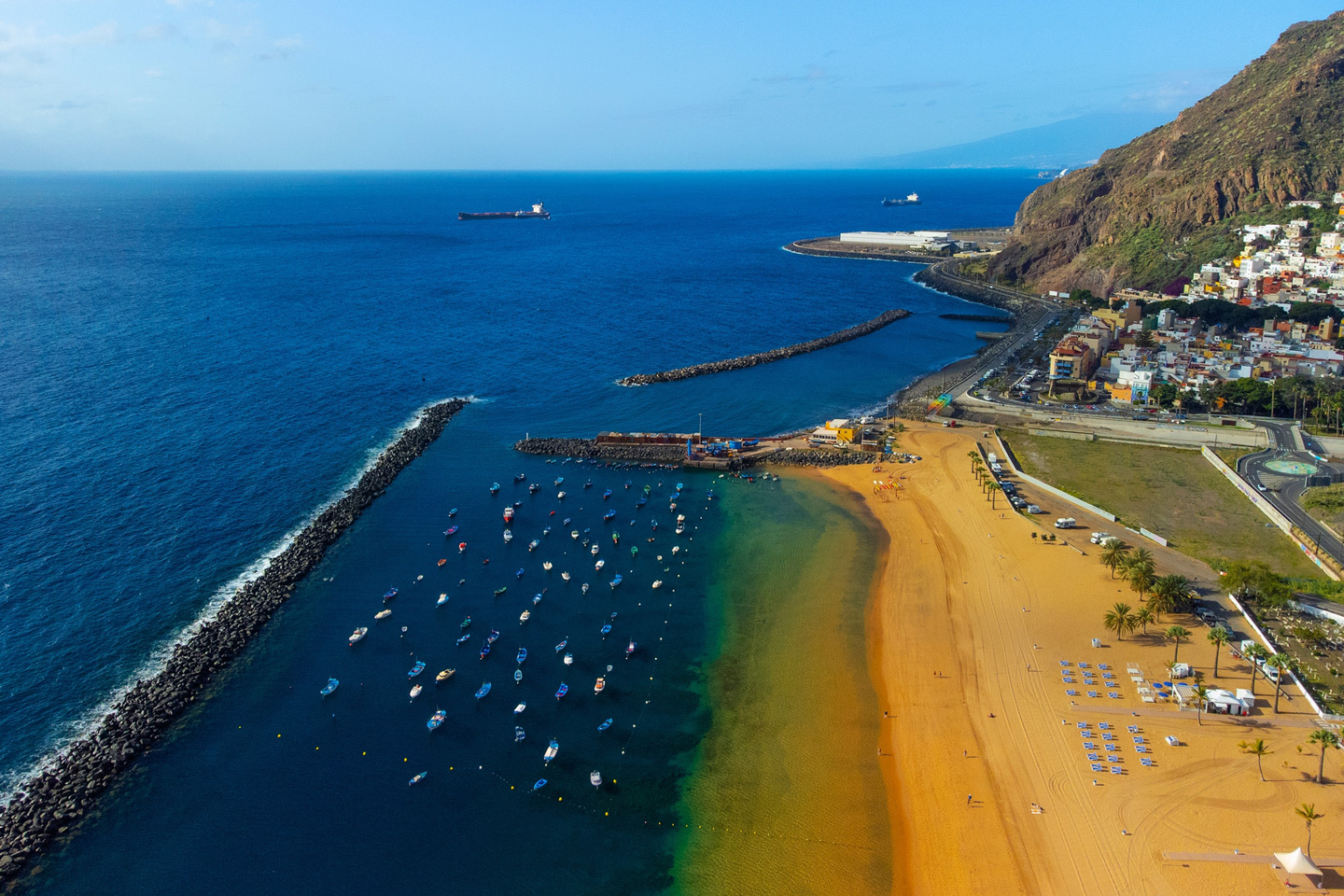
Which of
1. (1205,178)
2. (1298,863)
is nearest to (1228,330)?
(1205,178)

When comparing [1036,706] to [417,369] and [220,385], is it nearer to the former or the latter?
[417,369]

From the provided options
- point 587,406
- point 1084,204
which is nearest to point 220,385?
point 587,406

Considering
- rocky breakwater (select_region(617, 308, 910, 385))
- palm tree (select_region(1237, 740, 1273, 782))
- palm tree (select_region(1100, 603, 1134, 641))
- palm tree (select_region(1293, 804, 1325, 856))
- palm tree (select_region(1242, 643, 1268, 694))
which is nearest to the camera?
palm tree (select_region(1293, 804, 1325, 856))

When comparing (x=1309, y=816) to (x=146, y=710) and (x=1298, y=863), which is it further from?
(x=146, y=710)

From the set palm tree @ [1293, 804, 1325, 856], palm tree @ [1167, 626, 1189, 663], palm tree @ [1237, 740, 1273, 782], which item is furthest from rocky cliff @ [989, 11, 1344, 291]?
palm tree @ [1293, 804, 1325, 856]

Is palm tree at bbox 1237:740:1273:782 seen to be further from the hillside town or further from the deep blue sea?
the hillside town
